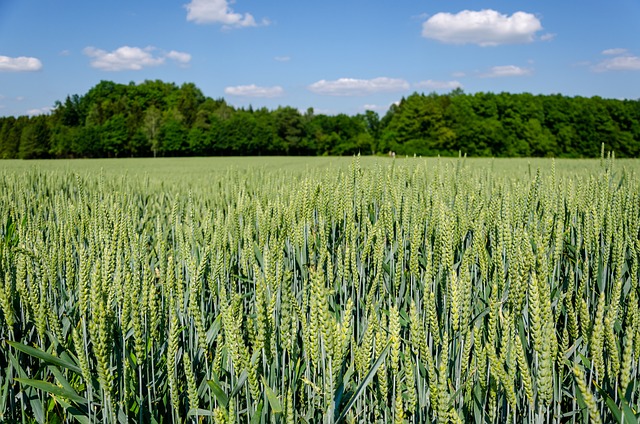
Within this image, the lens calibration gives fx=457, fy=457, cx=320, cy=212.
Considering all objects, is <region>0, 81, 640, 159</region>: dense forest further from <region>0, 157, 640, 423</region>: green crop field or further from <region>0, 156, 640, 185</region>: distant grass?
<region>0, 157, 640, 423</region>: green crop field

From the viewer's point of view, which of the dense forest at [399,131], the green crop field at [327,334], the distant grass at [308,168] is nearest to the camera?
the green crop field at [327,334]

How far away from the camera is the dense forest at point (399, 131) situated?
1994 inches

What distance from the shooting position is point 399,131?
2160 inches

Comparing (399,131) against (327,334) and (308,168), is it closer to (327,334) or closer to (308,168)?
(308,168)

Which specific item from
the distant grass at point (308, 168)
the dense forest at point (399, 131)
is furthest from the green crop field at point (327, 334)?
the dense forest at point (399, 131)

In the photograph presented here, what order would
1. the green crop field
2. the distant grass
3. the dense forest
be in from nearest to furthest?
the green crop field → the distant grass → the dense forest

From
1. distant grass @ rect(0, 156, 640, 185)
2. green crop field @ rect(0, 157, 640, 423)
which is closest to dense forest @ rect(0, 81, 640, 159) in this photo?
distant grass @ rect(0, 156, 640, 185)

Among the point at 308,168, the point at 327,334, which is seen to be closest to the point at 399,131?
the point at 308,168

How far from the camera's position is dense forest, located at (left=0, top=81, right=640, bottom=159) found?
1994 inches

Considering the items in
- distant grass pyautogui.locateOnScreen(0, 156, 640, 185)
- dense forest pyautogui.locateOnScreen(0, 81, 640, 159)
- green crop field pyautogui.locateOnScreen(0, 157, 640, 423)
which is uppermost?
dense forest pyautogui.locateOnScreen(0, 81, 640, 159)

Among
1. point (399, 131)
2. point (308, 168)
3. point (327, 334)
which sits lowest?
point (327, 334)

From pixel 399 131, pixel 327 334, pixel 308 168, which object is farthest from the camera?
pixel 399 131

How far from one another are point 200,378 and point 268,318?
67 cm

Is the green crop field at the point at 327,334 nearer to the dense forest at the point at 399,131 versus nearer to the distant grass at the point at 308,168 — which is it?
the distant grass at the point at 308,168
